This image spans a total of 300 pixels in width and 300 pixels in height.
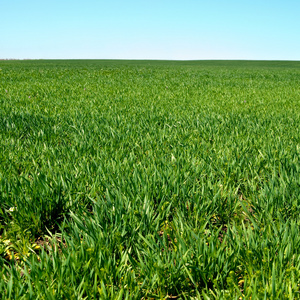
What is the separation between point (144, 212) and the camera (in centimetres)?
186

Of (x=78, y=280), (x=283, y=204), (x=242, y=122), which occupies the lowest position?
(x=78, y=280)

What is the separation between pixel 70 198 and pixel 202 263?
112 cm

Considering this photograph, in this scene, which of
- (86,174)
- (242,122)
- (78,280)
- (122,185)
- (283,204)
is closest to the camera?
(78,280)

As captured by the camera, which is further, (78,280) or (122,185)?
(122,185)

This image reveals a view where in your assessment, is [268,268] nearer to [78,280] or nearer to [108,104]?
[78,280]

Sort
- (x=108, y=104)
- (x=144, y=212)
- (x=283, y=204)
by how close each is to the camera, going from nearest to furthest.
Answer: (x=144, y=212) → (x=283, y=204) → (x=108, y=104)

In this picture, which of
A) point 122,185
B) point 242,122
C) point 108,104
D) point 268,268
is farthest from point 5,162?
point 108,104

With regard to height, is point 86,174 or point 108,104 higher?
point 108,104

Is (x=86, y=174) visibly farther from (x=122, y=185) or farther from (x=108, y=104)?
(x=108, y=104)

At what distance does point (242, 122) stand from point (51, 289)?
4.39 metres

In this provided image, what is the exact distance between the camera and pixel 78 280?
138 cm

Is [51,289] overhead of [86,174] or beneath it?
beneath

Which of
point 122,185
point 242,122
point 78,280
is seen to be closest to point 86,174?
point 122,185

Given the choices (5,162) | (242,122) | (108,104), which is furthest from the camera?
(108,104)
